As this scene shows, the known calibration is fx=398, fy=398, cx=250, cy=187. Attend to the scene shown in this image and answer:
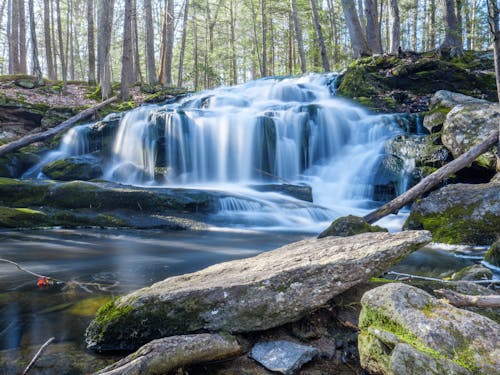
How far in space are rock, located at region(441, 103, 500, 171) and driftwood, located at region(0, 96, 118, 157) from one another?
12.8 metres

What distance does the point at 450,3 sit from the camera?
15266mm

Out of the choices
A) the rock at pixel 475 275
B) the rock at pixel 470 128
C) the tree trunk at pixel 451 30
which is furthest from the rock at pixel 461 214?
the tree trunk at pixel 451 30

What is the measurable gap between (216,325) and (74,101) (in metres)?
18.8

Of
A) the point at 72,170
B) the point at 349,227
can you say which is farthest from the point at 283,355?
the point at 72,170

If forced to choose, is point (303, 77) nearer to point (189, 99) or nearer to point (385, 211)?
point (189, 99)

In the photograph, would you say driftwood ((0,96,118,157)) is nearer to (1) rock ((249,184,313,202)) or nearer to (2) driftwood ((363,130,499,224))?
(1) rock ((249,184,313,202))

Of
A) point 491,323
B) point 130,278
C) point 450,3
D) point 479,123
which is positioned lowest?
point 130,278

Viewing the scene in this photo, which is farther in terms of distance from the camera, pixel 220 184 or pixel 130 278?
pixel 220 184

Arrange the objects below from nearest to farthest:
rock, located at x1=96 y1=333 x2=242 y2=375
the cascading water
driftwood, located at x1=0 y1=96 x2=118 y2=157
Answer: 1. rock, located at x1=96 y1=333 x2=242 y2=375
2. the cascading water
3. driftwood, located at x1=0 y1=96 x2=118 y2=157

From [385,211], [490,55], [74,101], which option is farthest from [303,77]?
[385,211]

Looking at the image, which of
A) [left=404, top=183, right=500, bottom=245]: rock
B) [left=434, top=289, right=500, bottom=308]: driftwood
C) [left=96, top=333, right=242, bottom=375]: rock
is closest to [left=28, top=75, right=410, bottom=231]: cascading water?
[left=404, top=183, right=500, bottom=245]: rock

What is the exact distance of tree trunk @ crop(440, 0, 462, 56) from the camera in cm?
1533

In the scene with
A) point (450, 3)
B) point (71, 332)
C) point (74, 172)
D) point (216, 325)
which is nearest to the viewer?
point (216, 325)

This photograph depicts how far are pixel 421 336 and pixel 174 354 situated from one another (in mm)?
1479
